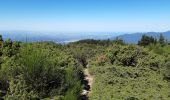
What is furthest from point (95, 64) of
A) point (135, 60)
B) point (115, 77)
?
point (115, 77)

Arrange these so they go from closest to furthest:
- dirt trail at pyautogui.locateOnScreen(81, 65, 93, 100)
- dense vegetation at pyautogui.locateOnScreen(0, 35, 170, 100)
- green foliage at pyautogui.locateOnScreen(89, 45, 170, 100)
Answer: dense vegetation at pyautogui.locateOnScreen(0, 35, 170, 100)
green foliage at pyautogui.locateOnScreen(89, 45, 170, 100)
dirt trail at pyautogui.locateOnScreen(81, 65, 93, 100)

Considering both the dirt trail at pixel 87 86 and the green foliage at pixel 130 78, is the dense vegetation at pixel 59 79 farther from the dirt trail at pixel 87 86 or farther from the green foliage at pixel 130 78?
the dirt trail at pixel 87 86

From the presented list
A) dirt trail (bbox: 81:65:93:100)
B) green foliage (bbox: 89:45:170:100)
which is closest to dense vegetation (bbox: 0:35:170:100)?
green foliage (bbox: 89:45:170:100)

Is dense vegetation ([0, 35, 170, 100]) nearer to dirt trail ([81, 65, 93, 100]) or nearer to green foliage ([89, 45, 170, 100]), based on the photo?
green foliage ([89, 45, 170, 100])

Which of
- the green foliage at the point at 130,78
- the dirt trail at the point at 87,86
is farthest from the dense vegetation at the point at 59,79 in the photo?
the dirt trail at the point at 87,86

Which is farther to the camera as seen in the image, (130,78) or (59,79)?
(130,78)

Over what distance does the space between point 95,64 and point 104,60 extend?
121 centimetres

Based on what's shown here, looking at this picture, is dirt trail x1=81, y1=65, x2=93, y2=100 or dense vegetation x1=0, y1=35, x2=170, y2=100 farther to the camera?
dirt trail x1=81, y1=65, x2=93, y2=100

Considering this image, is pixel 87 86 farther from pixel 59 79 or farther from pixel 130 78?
pixel 59 79

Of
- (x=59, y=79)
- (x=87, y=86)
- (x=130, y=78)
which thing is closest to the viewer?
(x=59, y=79)

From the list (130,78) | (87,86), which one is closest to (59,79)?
(87,86)

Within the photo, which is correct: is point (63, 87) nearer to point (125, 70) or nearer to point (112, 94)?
point (112, 94)

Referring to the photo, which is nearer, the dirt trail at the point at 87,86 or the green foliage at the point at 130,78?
the green foliage at the point at 130,78

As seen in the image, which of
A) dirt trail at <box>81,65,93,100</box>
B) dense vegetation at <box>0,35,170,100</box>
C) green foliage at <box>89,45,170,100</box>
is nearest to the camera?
dense vegetation at <box>0,35,170,100</box>
